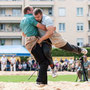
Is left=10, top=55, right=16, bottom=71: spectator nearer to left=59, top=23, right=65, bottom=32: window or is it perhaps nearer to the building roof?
the building roof

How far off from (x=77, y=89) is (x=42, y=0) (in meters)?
49.2

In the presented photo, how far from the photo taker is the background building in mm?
54031

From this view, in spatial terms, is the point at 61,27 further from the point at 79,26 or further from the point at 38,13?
the point at 38,13

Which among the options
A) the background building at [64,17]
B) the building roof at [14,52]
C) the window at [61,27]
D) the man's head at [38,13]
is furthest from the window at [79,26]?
the man's head at [38,13]

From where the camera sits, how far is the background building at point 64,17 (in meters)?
54.0

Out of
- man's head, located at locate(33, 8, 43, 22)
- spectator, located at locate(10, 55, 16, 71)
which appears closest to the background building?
spectator, located at locate(10, 55, 16, 71)

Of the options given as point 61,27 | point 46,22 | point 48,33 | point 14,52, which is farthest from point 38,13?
point 61,27

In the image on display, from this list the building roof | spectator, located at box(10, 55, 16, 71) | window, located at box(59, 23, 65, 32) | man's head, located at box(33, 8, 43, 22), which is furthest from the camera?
window, located at box(59, 23, 65, 32)

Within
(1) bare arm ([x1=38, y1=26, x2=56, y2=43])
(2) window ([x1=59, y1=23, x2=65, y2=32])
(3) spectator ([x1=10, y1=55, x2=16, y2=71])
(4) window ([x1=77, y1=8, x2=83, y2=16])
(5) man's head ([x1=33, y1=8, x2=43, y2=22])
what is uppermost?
(4) window ([x1=77, y1=8, x2=83, y2=16])

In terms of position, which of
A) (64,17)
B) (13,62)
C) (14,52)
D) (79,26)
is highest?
(64,17)

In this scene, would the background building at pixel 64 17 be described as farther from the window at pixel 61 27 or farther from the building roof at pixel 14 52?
the building roof at pixel 14 52

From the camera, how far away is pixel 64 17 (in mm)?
54344

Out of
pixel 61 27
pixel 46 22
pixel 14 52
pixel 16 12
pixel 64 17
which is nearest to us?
pixel 46 22

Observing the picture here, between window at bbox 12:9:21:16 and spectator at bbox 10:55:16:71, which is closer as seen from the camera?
spectator at bbox 10:55:16:71
